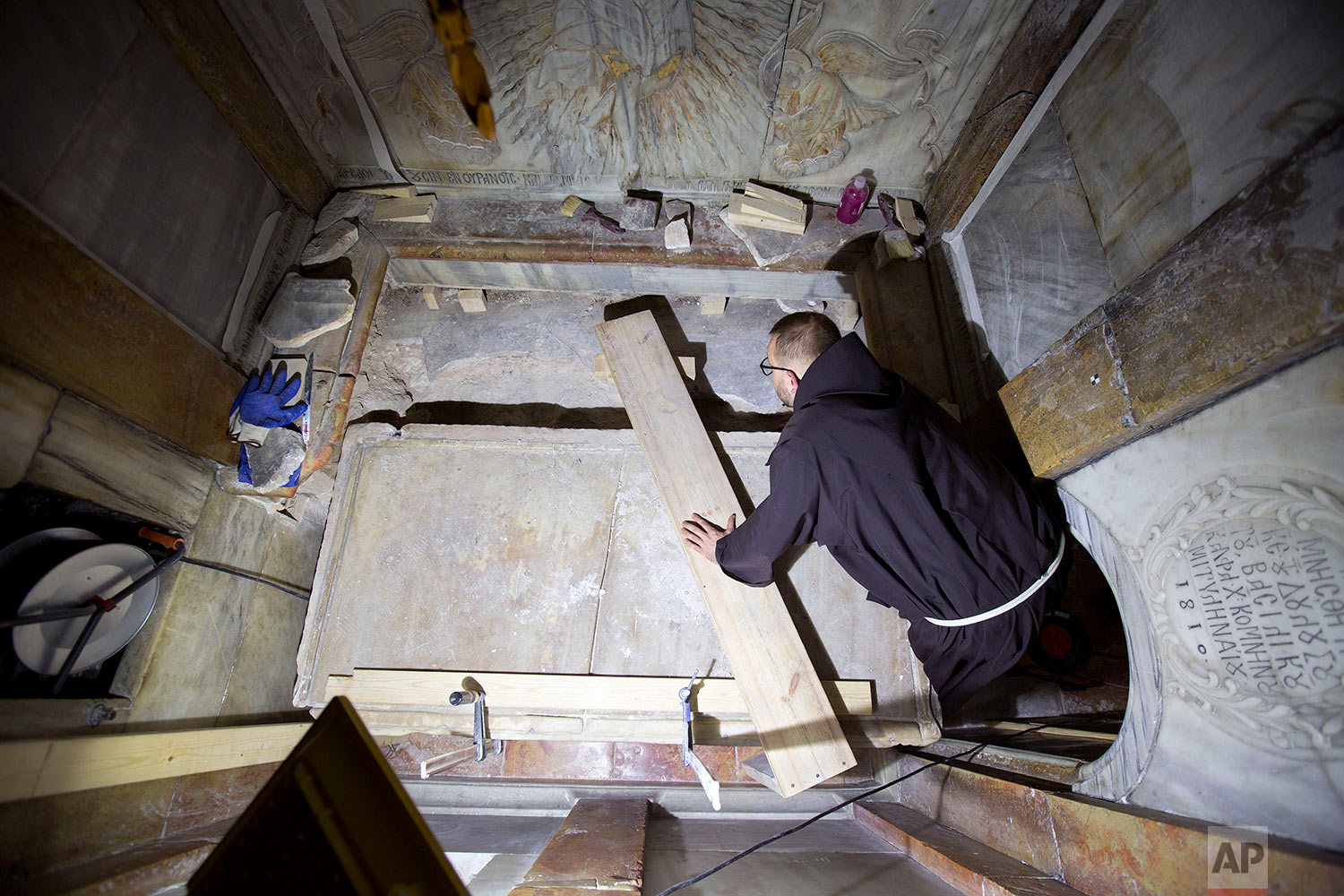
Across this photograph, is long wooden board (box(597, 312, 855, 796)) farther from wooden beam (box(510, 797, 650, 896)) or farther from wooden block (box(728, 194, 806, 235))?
wooden block (box(728, 194, 806, 235))

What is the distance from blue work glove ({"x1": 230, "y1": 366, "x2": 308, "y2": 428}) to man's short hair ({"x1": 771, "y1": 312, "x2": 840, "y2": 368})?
2372mm

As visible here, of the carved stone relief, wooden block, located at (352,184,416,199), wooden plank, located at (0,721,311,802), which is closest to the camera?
wooden plank, located at (0,721,311,802)

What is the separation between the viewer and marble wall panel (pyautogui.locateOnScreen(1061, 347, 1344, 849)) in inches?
44.1

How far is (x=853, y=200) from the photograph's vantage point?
313 centimetres

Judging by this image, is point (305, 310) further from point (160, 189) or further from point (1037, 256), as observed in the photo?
point (1037, 256)

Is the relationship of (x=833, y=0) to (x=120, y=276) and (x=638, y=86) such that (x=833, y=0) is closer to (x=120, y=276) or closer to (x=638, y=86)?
(x=638, y=86)

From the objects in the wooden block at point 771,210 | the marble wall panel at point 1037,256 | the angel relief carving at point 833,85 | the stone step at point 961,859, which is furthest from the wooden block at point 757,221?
the stone step at point 961,859

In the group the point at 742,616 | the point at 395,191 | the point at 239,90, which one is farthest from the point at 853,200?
the point at 239,90

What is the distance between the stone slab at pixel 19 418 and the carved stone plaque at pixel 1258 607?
348 cm

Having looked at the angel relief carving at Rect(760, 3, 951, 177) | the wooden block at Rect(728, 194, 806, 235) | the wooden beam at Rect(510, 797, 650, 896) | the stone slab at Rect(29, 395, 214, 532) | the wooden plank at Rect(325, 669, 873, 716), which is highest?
the angel relief carving at Rect(760, 3, 951, 177)

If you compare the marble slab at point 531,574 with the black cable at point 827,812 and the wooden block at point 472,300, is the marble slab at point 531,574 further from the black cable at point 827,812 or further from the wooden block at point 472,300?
the wooden block at point 472,300

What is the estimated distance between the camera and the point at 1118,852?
140cm

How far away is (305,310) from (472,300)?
2.85 feet

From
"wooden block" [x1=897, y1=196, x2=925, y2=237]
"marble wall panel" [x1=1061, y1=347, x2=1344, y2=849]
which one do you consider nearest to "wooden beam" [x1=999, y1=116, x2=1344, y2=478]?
"marble wall panel" [x1=1061, y1=347, x2=1344, y2=849]
